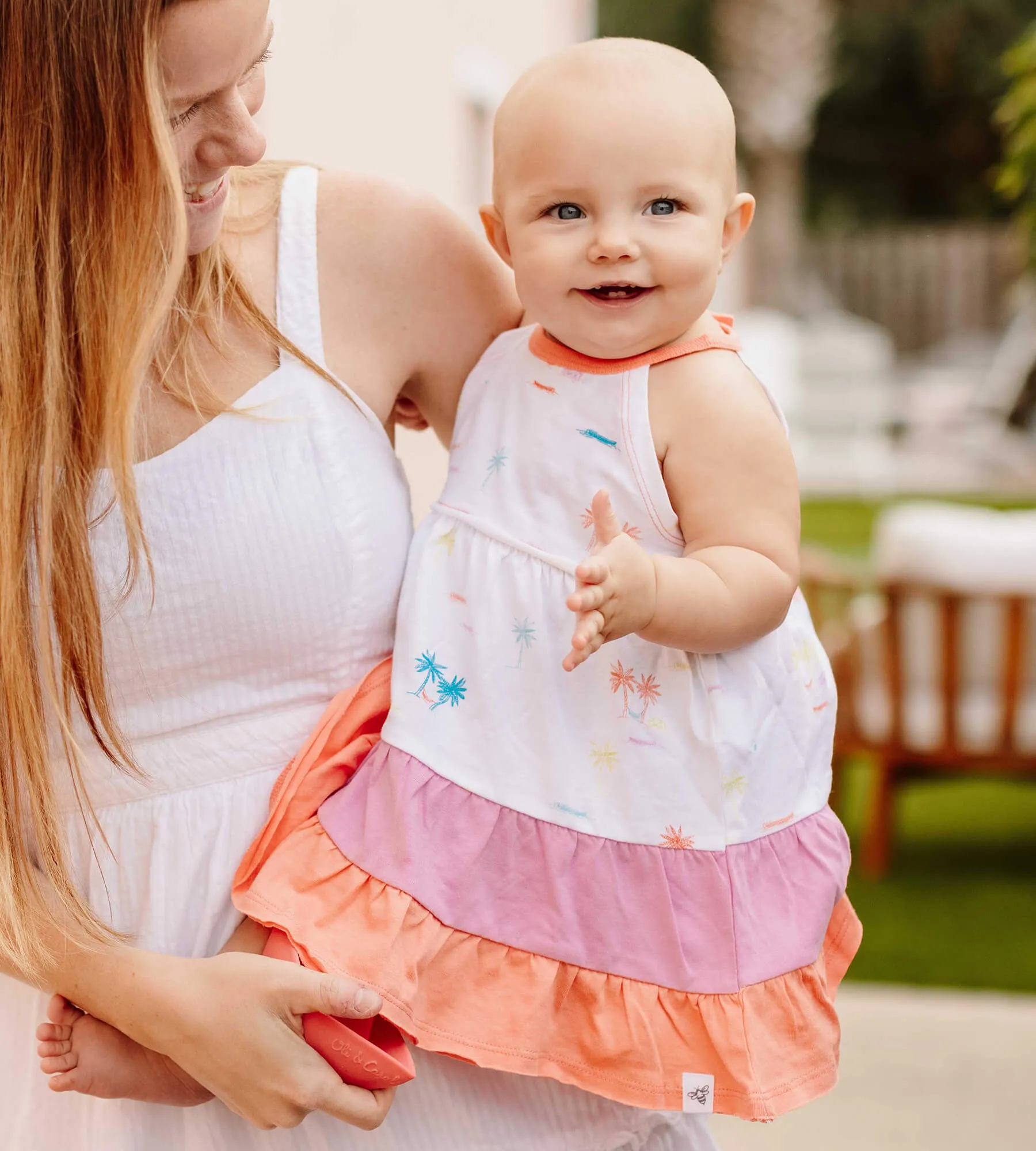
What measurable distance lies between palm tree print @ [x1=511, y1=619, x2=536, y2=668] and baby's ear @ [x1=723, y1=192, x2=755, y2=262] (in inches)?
12.8

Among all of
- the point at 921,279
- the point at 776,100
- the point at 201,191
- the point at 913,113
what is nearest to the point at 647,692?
the point at 201,191

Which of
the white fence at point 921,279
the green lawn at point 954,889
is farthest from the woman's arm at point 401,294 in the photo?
the white fence at point 921,279

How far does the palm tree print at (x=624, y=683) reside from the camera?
3.46 feet

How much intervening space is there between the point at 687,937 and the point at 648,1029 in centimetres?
7

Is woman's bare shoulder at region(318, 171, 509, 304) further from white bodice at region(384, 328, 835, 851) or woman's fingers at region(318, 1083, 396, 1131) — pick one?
woman's fingers at region(318, 1083, 396, 1131)

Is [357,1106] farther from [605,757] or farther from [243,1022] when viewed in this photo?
[605,757]

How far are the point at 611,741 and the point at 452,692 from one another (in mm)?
127

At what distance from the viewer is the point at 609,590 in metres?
0.92

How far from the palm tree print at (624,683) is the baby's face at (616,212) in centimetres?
23

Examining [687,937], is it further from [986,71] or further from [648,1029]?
[986,71]

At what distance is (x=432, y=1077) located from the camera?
1111 mm

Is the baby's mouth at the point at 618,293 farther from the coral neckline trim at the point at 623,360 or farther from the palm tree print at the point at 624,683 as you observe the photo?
the palm tree print at the point at 624,683

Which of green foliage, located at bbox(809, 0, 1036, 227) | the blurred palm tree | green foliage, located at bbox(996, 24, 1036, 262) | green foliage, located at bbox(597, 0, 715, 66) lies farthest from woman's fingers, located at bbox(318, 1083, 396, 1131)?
green foliage, located at bbox(809, 0, 1036, 227)

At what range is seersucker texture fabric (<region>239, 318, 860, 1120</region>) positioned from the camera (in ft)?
3.38
